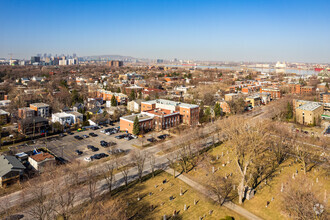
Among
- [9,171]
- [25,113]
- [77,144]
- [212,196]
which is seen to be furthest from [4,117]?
[212,196]

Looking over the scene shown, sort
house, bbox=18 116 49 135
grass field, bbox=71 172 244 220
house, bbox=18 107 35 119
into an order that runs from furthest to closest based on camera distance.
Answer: house, bbox=18 107 35 119 < house, bbox=18 116 49 135 < grass field, bbox=71 172 244 220

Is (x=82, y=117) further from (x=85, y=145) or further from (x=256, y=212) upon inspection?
(x=256, y=212)

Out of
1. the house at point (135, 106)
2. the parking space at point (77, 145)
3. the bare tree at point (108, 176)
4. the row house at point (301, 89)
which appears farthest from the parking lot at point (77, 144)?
the row house at point (301, 89)

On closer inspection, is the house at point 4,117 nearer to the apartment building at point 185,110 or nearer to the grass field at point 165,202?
the apartment building at point 185,110

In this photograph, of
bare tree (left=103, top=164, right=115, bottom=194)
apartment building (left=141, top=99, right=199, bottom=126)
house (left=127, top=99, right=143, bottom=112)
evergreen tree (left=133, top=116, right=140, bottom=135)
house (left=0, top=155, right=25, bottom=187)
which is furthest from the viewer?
house (left=127, top=99, right=143, bottom=112)

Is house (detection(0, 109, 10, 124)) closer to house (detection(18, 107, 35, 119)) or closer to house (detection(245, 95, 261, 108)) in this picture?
house (detection(18, 107, 35, 119))

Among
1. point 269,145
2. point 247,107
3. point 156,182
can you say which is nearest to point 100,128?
point 156,182

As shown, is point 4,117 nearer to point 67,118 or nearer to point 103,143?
point 67,118

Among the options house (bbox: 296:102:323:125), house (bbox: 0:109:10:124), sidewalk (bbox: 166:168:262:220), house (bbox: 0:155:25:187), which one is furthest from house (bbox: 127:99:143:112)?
house (bbox: 296:102:323:125)
